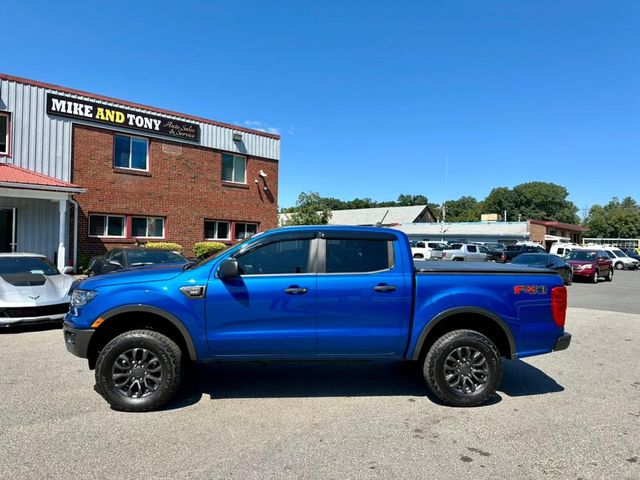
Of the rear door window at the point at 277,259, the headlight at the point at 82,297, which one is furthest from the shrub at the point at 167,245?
the rear door window at the point at 277,259

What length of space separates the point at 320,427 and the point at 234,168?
63.4 feet

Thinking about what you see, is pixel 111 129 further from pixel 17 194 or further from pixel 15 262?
pixel 15 262

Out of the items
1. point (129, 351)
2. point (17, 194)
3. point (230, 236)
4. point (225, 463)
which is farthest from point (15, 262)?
point (230, 236)

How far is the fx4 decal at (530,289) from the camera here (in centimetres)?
481

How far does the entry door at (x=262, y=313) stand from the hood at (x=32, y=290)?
5.11 metres

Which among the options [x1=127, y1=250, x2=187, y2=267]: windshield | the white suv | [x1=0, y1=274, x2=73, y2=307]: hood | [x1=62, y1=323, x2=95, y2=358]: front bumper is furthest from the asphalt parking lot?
the white suv

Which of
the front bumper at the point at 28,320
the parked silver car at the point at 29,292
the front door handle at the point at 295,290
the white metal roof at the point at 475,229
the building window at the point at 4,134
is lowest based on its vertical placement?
the front bumper at the point at 28,320

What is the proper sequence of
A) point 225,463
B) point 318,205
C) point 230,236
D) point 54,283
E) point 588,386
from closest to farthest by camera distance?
1. point 225,463
2. point 588,386
3. point 54,283
4. point 230,236
5. point 318,205

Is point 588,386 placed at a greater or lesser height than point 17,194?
lesser

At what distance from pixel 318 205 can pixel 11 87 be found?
2729cm

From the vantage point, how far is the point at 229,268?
436 centimetres

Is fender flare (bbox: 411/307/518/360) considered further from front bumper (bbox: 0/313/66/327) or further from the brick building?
the brick building

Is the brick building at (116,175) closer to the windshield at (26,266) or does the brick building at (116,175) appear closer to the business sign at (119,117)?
the business sign at (119,117)

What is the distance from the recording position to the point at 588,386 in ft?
17.9
